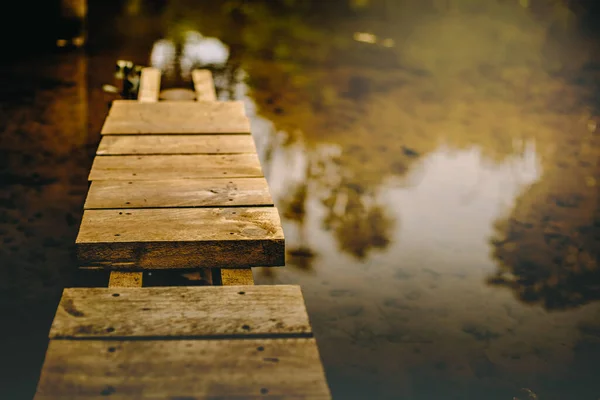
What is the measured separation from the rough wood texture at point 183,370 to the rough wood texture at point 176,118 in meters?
2.03

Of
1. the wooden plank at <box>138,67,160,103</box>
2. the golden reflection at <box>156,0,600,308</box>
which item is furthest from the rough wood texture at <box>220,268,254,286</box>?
the wooden plank at <box>138,67,160,103</box>

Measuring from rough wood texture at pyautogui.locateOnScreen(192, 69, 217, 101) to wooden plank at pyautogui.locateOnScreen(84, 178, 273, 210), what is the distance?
62.4 inches

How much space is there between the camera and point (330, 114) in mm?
6375

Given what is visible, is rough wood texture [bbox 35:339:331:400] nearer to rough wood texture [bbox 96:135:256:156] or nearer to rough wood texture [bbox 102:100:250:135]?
rough wood texture [bbox 96:135:256:156]

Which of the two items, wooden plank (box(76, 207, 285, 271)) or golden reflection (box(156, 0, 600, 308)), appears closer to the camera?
wooden plank (box(76, 207, 285, 271))

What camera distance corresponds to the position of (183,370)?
172 centimetres

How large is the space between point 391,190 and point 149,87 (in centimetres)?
181

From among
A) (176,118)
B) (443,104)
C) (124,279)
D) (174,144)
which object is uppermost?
(443,104)

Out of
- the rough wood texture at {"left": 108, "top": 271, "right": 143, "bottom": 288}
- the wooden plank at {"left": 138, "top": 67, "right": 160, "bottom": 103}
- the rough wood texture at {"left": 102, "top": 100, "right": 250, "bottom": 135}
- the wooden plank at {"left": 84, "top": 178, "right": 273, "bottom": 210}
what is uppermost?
the wooden plank at {"left": 138, "top": 67, "right": 160, "bottom": 103}

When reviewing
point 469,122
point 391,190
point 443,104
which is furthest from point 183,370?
point 443,104

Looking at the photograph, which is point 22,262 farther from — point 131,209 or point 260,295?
point 260,295

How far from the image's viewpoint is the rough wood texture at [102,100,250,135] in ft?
12.2

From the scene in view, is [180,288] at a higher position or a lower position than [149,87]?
lower

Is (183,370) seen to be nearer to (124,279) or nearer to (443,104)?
(124,279)
